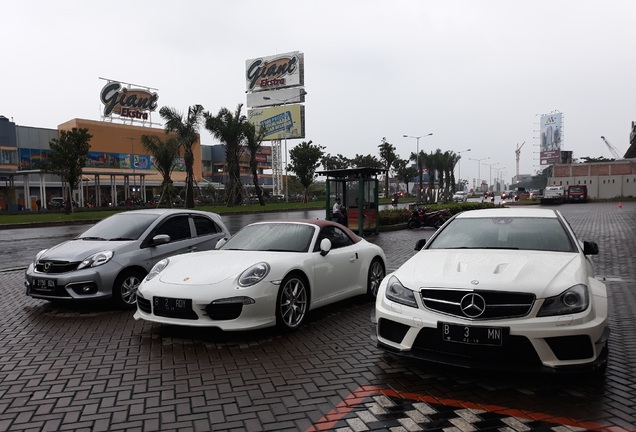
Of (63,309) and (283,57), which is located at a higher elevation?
(283,57)

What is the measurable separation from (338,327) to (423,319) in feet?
7.02

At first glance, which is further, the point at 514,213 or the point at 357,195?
the point at 357,195

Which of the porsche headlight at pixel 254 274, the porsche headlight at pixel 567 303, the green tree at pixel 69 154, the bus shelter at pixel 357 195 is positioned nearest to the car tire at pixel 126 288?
the porsche headlight at pixel 254 274

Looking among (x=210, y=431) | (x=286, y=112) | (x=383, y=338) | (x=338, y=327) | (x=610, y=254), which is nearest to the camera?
(x=210, y=431)

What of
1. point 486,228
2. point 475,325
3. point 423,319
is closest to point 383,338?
point 423,319

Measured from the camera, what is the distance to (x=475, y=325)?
3801mm

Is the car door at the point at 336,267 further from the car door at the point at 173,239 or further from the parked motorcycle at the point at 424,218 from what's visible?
the parked motorcycle at the point at 424,218

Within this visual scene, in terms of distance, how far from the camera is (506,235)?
5289 millimetres

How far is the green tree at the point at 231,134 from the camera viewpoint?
1699 inches

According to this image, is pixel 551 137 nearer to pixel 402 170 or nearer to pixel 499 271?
pixel 402 170

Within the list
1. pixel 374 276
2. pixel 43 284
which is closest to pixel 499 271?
pixel 374 276

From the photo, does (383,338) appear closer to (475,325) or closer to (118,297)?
(475,325)

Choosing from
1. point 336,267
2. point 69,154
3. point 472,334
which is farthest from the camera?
point 69,154

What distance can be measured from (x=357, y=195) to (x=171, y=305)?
1436 centimetres
